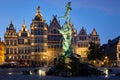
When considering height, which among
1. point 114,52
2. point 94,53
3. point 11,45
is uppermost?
point 11,45

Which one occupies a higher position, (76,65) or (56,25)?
(56,25)

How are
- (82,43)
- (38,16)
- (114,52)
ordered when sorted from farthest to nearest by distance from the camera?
(114,52) → (82,43) → (38,16)

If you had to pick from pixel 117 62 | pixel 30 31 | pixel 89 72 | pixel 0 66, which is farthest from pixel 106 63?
pixel 89 72

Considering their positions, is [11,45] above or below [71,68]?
above

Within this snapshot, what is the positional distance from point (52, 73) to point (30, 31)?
2136 inches

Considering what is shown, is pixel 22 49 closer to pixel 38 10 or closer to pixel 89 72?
pixel 38 10

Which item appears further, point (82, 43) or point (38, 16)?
point (82, 43)

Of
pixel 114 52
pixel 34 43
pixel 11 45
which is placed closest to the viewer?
pixel 11 45

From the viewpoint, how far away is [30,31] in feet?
305

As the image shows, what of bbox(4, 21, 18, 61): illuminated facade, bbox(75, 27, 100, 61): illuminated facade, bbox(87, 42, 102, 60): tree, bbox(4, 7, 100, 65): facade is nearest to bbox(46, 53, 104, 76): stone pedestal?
bbox(87, 42, 102, 60): tree

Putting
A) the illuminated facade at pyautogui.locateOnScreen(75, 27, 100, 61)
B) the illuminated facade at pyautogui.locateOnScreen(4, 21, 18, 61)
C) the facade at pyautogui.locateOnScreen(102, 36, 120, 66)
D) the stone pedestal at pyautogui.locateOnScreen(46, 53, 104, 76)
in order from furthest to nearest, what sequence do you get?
the facade at pyautogui.locateOnScreen(102, 36, 120, 66) < the illuminated facade at pyautogui.locateOnScreen(75, 27, 100, 61) < the illuminated facade at pyautogui.locateOnScreen(4, 21, 18, 61) < the stone pedestal at pyautogui.locateOnScreen(46, 53, 104, 76)

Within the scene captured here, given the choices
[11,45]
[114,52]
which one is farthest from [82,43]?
[11,45]

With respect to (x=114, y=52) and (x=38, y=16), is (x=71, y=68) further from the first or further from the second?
(x=114, y=52)

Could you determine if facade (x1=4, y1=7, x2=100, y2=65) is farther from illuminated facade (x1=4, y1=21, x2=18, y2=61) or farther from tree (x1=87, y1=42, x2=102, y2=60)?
tree (x1=87, y1=42, x2=102, y2=60)
